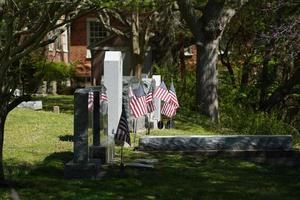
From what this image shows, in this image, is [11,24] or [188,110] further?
[188,110]

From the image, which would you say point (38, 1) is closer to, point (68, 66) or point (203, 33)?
point (203, 33)

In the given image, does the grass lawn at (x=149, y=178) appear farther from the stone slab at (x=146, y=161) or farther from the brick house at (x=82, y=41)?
the brick house at (x=82, y=41)

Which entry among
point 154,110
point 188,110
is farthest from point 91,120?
point 188,110

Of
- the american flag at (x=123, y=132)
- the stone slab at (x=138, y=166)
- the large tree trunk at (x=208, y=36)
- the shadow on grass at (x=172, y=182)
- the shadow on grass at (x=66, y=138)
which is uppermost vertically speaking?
the large tree trunk at (x=208, y=36)

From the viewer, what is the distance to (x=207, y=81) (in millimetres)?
25000

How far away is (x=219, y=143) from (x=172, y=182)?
127 inches

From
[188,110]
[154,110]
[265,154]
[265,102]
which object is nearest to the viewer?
[265,154]

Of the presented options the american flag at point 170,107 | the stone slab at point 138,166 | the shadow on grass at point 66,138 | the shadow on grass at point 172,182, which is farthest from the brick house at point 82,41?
the stone slab at point 138,166

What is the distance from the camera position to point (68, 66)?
44.2 metres

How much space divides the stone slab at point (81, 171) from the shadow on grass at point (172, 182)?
0.53 feet

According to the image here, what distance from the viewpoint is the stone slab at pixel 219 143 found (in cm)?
1379

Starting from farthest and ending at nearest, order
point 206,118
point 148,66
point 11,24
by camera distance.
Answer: point 148,66, point 206,118, point 11,24

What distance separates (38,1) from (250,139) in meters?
5.64

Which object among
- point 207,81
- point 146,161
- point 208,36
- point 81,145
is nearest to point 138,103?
point 146,161
